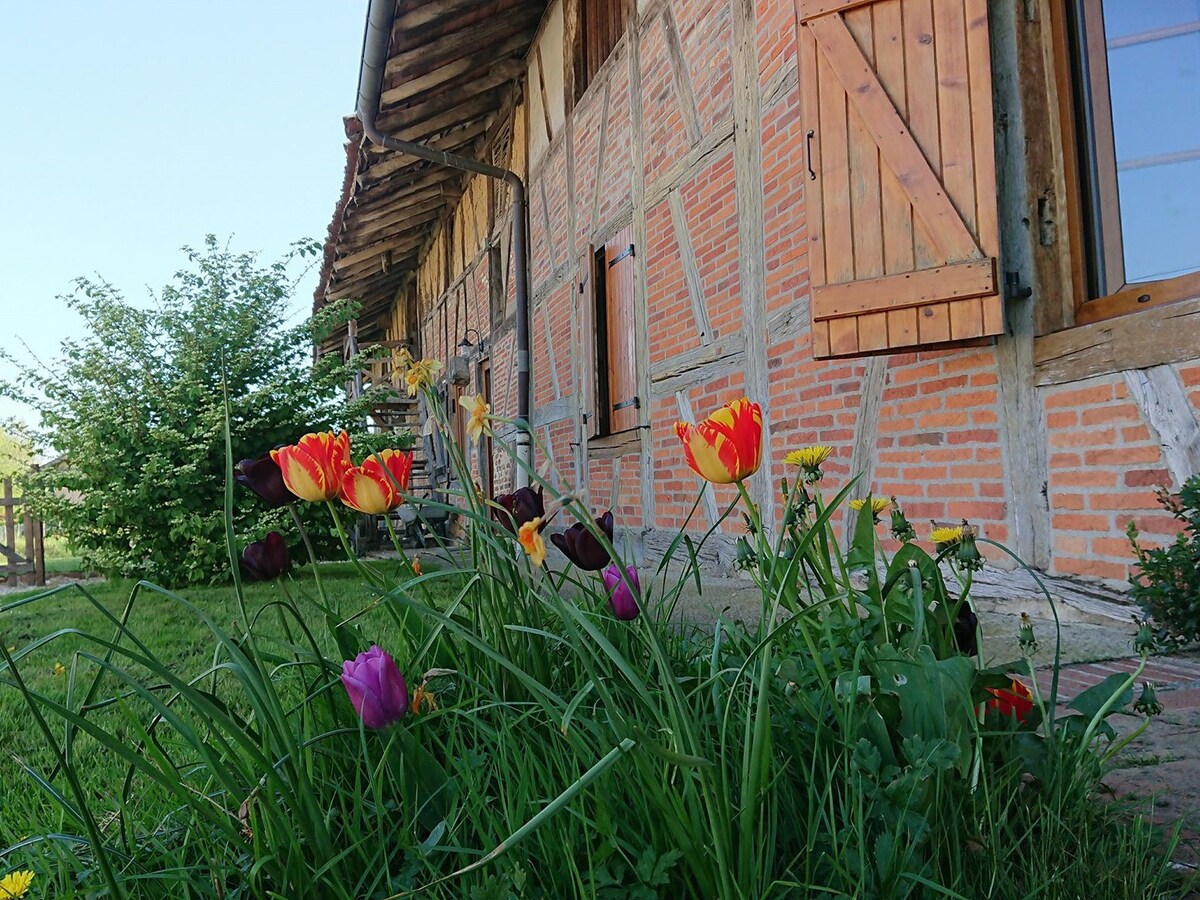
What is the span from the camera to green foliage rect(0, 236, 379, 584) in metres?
6.14

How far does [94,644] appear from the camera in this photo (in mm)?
3646

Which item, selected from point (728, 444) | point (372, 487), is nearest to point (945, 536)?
point (728, 444)

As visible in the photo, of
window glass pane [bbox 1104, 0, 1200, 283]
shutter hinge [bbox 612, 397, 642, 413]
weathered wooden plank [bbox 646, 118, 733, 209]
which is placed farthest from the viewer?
shutter hinge [bbox 612, 397, 642, 413]

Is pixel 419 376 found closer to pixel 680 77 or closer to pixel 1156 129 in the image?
pixel 1156 129

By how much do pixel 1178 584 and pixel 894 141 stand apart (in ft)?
5.78

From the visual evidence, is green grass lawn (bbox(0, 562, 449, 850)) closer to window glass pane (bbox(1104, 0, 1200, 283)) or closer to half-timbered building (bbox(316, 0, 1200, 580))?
half-timbered building (bbox(316, 0, 1200, 580))

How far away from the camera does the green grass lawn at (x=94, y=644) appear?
4.44 ft

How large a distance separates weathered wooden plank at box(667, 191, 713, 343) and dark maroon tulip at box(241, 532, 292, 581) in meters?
3.82

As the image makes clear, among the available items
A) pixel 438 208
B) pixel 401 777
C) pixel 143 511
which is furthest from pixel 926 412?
pixel 438 208

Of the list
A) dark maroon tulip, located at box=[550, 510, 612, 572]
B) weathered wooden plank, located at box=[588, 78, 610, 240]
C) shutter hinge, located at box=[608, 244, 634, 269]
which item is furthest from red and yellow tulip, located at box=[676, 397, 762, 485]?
weathered wooden plank, located at box=[588, 78, 610, 240]

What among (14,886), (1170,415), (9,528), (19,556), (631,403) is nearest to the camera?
(14,886)

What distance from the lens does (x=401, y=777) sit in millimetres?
985

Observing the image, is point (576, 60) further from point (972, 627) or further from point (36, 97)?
point (36, 97)

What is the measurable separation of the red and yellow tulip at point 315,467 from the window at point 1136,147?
253 cm
